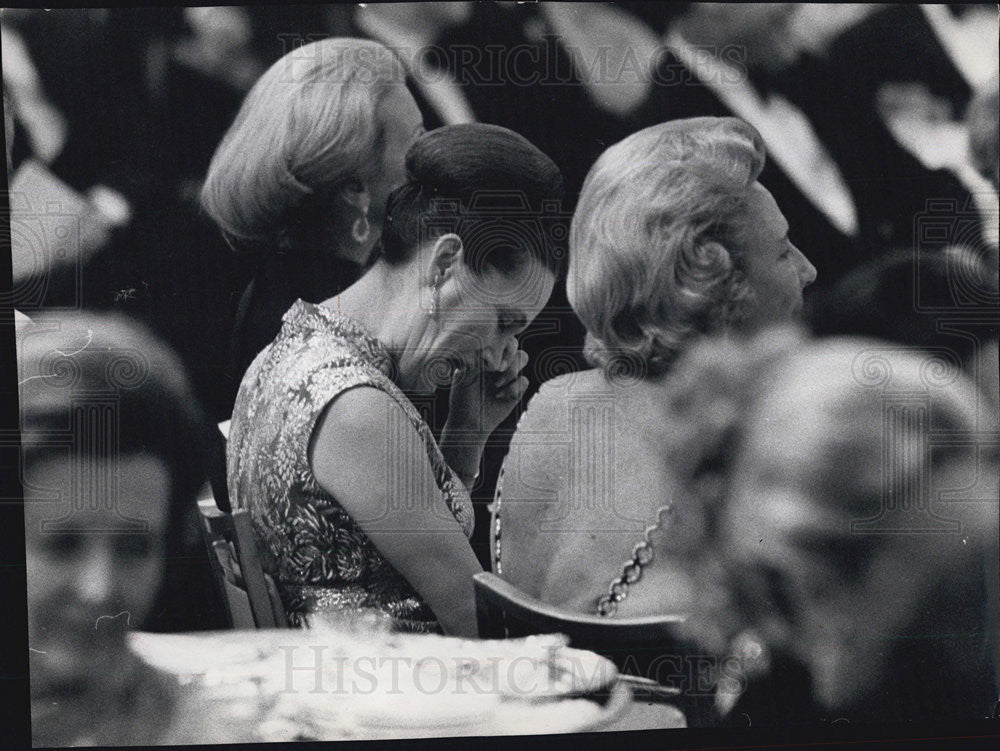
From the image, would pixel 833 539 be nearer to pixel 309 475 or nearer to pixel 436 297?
pixel 436 297

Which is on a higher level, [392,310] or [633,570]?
[392,310]

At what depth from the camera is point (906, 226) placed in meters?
2.79

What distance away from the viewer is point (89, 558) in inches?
107

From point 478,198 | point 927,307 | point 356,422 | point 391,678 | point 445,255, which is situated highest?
point 478,198

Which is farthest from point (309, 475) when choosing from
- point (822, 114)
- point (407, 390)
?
point (822, 114)

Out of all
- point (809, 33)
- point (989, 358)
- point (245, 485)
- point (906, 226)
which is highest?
point (809, 33)

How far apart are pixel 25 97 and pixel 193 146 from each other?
42 centimetres

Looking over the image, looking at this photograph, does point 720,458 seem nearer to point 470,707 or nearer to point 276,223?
point 470,707

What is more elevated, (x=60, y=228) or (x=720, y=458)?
(x=60, y=228)

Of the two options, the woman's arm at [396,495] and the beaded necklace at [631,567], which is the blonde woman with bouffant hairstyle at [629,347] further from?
the woman's arm at [396,495]

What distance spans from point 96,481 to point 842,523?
72.9 inches

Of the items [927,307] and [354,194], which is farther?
[927,307]

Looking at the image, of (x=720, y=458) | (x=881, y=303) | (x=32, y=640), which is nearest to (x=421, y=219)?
(x=720, y=458)

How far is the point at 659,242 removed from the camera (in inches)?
107
